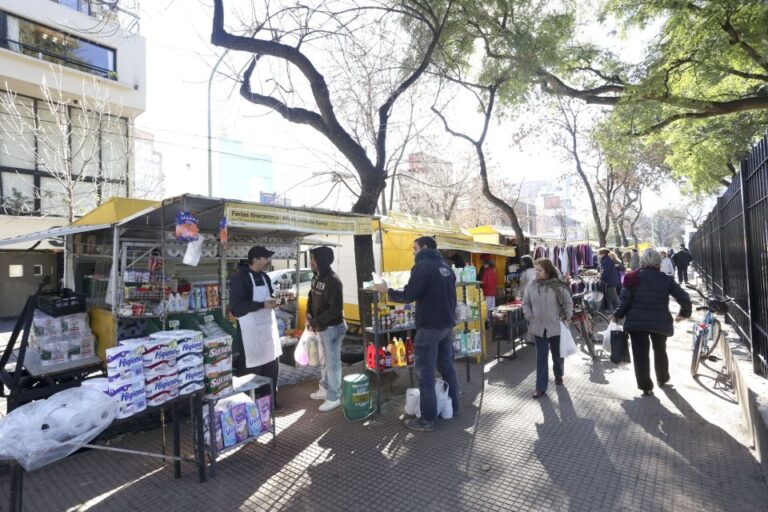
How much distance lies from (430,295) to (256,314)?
198cm

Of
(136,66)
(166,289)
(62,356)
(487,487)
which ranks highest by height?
(136,66)

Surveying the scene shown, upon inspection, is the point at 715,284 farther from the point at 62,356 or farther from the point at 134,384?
the point at 62,356

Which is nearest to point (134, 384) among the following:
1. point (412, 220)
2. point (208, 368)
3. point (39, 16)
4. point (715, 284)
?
point (208, 368)

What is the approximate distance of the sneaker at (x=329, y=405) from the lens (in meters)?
4.95

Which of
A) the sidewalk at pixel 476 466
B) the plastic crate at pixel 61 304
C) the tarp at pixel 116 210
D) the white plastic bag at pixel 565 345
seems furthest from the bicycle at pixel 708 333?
the plastic crate at pixel 61 304

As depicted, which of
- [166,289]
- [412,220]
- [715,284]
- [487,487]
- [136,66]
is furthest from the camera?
[136,66]

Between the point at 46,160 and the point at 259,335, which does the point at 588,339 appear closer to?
the point at 259,335

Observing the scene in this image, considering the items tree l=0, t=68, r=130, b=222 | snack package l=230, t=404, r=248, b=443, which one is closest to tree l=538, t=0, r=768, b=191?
snack package l=230, t=404, r=248, b=443

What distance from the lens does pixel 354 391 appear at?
462cm

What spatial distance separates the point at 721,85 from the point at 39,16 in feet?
70.1

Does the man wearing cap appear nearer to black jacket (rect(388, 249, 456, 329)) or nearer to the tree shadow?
black jacket (rect(388, 249, 456, 329))

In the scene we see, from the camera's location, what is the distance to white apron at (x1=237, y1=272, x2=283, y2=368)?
183 inches

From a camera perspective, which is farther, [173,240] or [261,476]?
[173,240]

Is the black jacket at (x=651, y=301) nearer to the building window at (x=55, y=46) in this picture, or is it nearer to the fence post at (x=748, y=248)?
the fence post at (x=748, y=248)
